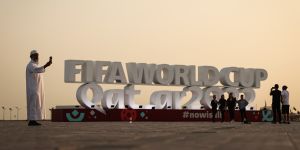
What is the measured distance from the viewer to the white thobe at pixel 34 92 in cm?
1717

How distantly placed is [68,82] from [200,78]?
39.3 ft

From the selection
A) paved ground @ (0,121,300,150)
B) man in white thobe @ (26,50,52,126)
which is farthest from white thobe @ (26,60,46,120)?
paved ground @ (0,121,300,150)

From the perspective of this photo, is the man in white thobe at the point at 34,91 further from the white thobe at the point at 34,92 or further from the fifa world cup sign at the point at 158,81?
the fifa world cup sign at the point at 158,81

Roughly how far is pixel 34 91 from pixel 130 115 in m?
28.4

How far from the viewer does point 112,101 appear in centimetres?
4694

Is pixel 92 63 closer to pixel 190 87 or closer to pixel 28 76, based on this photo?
pixel 190 87

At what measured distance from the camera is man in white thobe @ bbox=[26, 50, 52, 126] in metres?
17.2

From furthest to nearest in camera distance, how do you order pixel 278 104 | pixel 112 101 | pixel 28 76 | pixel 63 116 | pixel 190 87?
pixel 190 87 → pixel 112 101 → pixel 63 116 → pixel 278 104 → pixel 28 76

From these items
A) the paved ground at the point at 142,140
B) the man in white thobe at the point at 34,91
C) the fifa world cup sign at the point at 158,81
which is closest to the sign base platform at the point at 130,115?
the fifa world cup sign at the point at 158,81

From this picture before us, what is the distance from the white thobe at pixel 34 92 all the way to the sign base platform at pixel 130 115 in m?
26.1

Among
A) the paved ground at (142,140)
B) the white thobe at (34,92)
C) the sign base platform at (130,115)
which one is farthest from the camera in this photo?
the sign base platform at (130,115)

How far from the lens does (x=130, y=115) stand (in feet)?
149

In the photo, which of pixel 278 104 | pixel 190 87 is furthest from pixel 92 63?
pixel 278 104

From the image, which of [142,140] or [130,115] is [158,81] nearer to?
[130,115]
